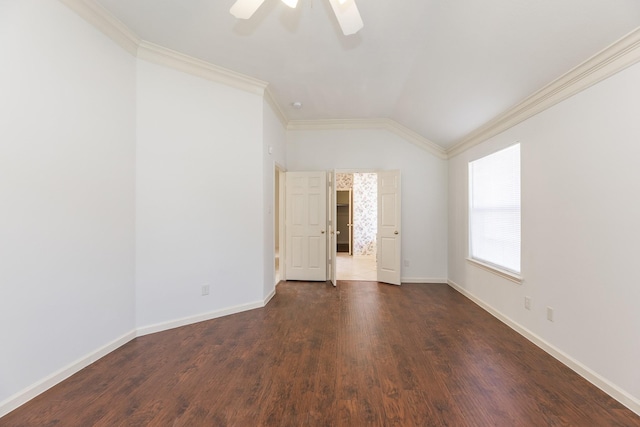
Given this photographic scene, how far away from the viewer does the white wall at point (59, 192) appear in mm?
1790

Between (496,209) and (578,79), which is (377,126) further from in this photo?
(578,79)

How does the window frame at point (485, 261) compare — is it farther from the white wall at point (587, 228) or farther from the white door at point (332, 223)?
the white door at point (332, 223)

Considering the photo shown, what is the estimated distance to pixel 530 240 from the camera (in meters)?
2.84

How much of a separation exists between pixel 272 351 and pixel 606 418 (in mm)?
2305

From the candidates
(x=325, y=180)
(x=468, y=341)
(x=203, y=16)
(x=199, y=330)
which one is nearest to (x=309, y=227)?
(x=325, y=180)

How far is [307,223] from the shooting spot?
16.7 ft

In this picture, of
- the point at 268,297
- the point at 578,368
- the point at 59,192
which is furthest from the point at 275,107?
the point at 578,368

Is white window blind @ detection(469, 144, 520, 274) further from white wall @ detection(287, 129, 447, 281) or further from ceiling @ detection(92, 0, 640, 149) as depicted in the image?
white wall @ detection(287, 129, 447, 281)

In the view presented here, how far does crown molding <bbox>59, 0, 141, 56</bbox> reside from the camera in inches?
87.0

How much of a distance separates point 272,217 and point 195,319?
167 centimetres

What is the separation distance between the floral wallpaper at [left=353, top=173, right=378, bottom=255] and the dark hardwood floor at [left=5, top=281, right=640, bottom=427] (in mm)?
5114

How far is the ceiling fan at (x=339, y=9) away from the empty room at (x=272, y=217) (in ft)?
0.04

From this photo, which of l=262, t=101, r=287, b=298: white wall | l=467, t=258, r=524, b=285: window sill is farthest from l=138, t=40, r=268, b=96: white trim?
l=467, t=258, r=524, b=285: window sill

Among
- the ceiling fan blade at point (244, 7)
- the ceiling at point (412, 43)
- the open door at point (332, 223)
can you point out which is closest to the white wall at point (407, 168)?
the open door at point (332, 223)
